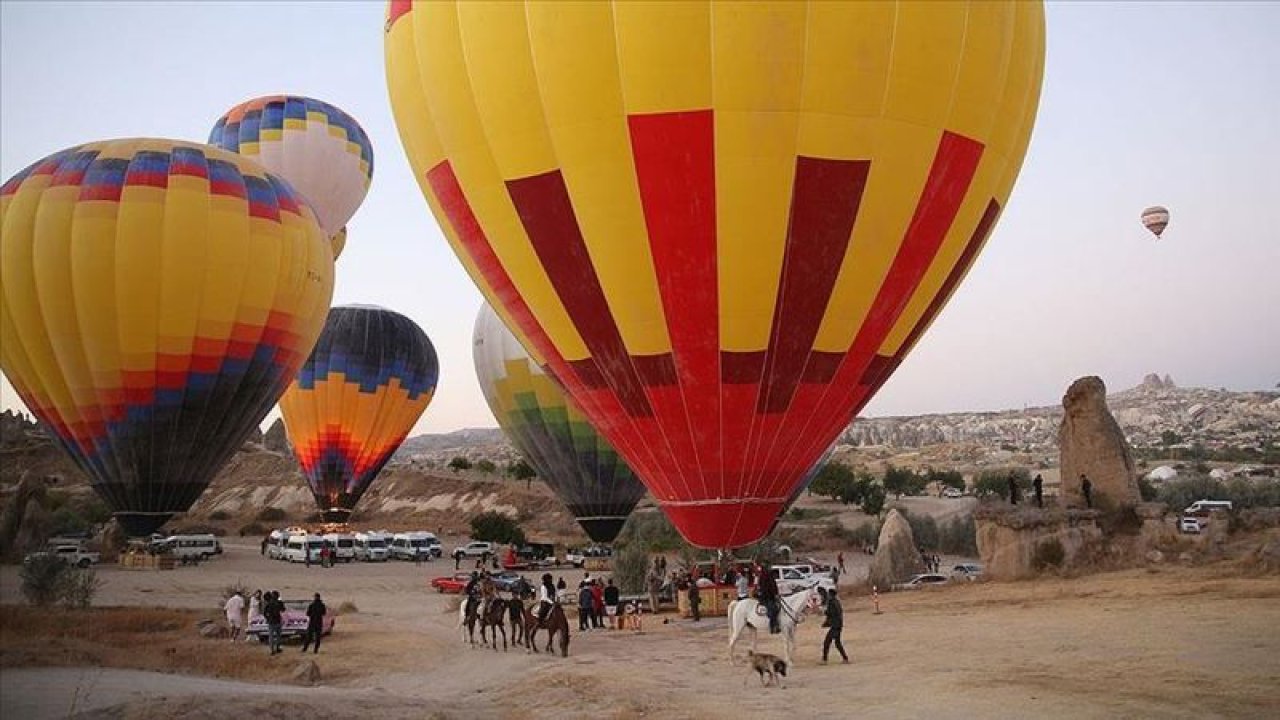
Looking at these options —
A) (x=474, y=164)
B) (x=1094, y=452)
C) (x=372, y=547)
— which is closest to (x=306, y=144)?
(x=372, y=547)

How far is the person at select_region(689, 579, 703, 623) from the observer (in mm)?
16516

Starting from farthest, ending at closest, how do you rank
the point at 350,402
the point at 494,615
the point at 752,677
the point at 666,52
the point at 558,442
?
the point at 350,402 → the point at 558,442 → the point at 494,615 → the point at 752,677 → the point at 666,52

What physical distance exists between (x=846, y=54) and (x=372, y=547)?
30.2m

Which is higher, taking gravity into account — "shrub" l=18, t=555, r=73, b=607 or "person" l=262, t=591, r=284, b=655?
"shrub" l=18, t=555, r=73, b=607

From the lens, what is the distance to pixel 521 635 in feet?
46.8

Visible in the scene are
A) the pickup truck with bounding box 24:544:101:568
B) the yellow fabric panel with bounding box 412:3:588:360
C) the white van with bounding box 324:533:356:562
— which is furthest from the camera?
the white van with bounding box 324:533:356:562

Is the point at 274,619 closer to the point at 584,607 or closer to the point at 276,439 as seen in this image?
the point at 584,607

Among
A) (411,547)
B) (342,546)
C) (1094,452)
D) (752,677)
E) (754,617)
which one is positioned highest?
(1094,452)

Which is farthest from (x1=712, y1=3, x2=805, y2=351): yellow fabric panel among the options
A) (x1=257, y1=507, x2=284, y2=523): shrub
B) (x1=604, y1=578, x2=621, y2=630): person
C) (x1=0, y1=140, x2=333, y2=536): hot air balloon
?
(x1=257, y1=507, x2=284, y2=523): shrub

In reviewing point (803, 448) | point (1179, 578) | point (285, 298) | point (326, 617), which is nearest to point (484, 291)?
point (803, 448)

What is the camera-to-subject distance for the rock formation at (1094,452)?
1950 centimetres

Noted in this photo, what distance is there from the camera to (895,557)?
23.3 meters

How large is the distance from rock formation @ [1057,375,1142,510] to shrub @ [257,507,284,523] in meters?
49.8

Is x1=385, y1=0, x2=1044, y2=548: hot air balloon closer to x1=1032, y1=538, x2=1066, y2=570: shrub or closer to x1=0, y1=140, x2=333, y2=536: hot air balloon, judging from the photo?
x1=0, y1=140, x2=333, y2=536: hot air balloon
